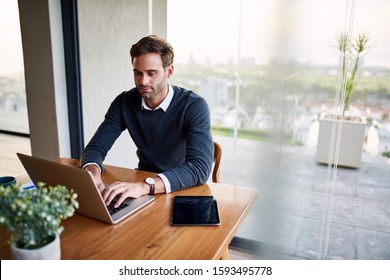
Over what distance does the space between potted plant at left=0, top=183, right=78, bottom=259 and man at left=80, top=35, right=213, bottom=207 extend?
64 centimetres

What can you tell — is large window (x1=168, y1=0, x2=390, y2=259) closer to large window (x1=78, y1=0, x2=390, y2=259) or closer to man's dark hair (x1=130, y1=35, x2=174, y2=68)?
large window (x1=78, y1=0, x2=390, y2=259)

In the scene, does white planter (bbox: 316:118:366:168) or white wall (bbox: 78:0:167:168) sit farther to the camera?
white wall (bbox: 78:0:167:168)

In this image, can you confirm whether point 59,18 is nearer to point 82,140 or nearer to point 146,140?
point 82,140

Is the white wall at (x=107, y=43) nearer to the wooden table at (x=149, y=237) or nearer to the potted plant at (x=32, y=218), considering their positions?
the wooden table at (x=149, y=237)

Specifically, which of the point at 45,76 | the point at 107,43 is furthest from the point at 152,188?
the point at 107,43

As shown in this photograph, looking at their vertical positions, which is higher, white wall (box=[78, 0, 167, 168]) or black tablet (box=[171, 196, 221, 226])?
white wall (box=[78, 0, 167, 168])

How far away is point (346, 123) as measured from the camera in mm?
1982

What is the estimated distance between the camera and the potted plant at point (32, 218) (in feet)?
2.27

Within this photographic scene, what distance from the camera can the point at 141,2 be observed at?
105 inches

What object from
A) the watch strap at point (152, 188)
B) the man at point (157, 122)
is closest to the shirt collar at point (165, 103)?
the man at point (157, 122)

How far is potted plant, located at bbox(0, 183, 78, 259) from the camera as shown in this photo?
692 mm

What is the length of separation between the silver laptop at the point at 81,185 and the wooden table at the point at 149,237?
25 mm

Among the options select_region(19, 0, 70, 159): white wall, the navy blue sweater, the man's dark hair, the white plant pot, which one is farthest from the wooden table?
select_region(19, 0, 70, 159): white wall
